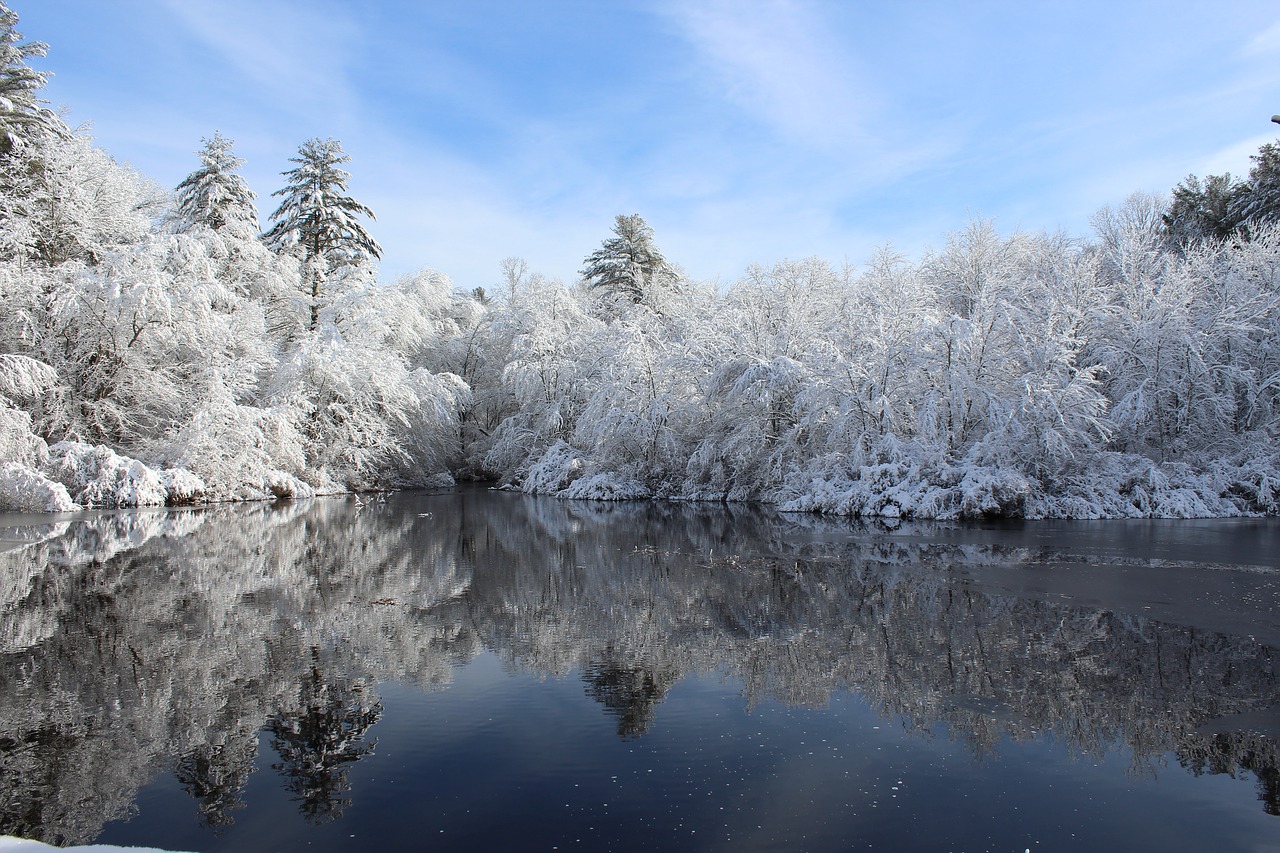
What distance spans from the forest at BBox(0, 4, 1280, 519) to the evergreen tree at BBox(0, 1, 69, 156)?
109 mm

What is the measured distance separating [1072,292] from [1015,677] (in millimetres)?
18505

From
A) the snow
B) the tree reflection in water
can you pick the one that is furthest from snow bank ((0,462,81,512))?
the tree reflection in water

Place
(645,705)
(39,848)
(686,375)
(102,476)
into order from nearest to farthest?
(39,848) → (645,705) → (102,476) → (686,375)

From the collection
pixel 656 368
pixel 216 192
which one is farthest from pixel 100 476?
pixel 656 368

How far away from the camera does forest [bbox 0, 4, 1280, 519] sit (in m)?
20.1

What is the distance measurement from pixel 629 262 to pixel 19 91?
2469cm

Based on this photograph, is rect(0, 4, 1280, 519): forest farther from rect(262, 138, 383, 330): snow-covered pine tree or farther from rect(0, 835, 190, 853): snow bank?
rect(0, 835, 190, 853): snow bank

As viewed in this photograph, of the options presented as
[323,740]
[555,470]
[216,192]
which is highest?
[216,192]

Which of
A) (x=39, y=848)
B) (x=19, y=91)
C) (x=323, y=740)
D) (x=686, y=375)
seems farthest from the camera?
(x=686, y=375)

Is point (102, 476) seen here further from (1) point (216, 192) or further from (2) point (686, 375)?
(2) point (686, 375)

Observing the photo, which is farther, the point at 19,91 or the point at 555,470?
the point at 555,470

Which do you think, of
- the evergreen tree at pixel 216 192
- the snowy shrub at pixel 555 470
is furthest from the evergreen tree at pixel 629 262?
the evergreen tree at pixel 216 192

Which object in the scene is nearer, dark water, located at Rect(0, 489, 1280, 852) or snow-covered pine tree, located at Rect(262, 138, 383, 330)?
dark water, located at Rect(0, 489, 1280, 852)

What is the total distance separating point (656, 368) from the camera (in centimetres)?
2814
